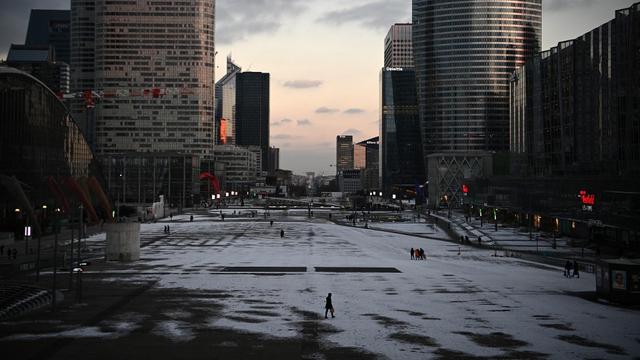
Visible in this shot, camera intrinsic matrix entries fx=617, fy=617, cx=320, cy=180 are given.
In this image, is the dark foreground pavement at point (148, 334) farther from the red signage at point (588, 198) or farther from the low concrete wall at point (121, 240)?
the red signage at point (588, 198)

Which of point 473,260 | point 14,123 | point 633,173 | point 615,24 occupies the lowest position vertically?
point 473,260

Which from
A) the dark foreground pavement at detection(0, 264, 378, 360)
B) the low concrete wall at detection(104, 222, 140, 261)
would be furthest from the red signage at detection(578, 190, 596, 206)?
the dark foreground pavement at detection(0, 264, 378, 360)

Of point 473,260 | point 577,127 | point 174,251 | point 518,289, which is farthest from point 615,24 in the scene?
point 174,251

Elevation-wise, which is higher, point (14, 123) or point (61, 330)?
point (14, 123)

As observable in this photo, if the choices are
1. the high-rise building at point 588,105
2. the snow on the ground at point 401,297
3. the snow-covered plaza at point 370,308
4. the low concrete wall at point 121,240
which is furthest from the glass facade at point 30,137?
the high-rise building at point 588,105

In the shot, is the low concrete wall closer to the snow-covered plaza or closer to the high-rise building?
the snow-covered plaza

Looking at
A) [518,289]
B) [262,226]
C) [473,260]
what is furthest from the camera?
[262,226]

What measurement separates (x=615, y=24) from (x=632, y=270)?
244 ft

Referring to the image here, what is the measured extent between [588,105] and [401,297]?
90.1 metres

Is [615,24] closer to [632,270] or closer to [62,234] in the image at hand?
[632,270]

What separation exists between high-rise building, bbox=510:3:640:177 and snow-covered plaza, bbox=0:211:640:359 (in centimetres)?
3568

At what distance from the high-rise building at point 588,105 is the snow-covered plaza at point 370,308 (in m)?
35.7

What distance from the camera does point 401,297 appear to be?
44.8 meters

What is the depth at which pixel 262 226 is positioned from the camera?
12369 centimetres
